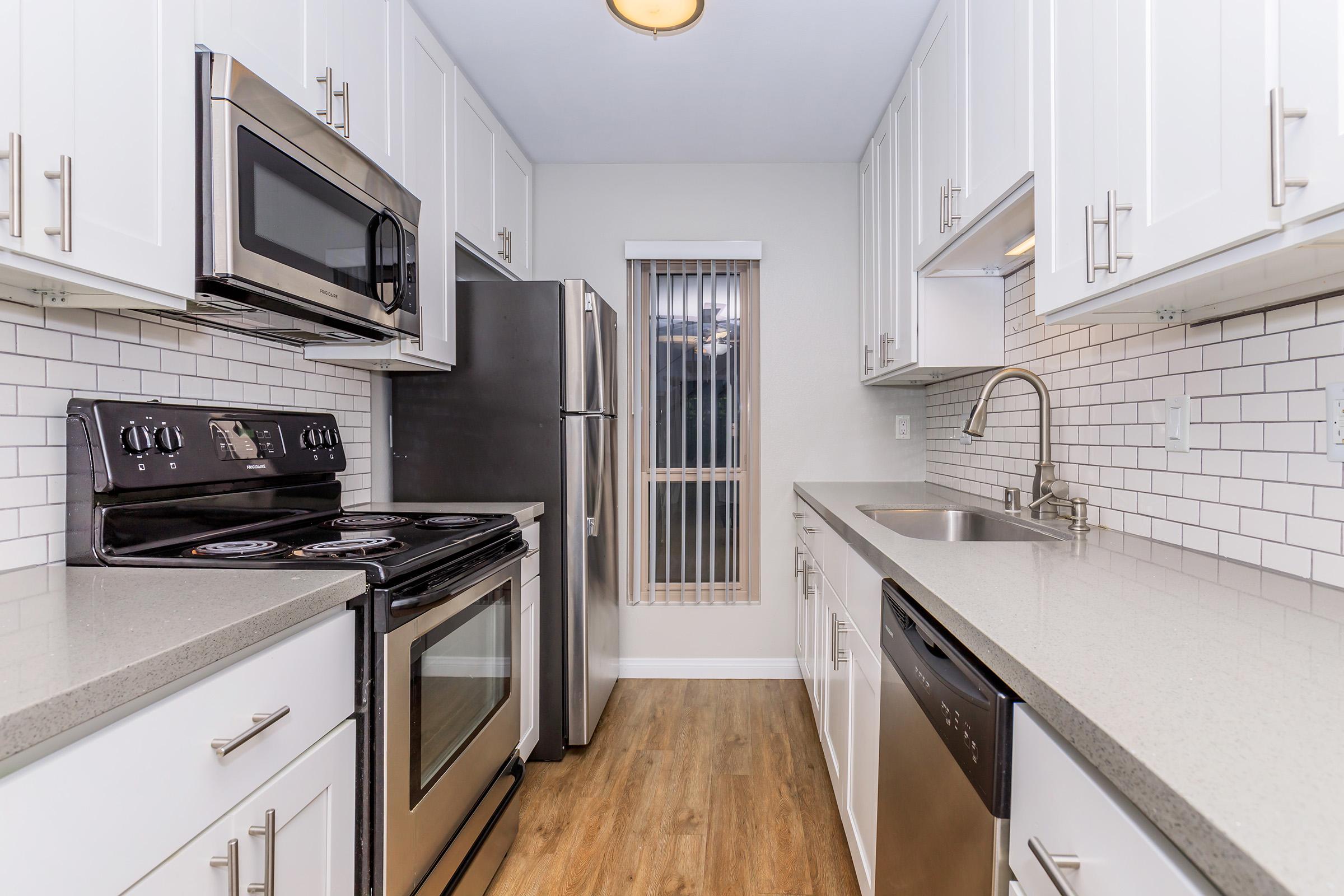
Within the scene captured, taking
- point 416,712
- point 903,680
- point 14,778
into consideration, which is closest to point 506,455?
point 416,712

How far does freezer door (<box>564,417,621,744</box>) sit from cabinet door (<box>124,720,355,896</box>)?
125cm

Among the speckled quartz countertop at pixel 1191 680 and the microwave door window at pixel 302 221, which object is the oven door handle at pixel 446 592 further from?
the speckled quartz countertop at pixel 1191 680

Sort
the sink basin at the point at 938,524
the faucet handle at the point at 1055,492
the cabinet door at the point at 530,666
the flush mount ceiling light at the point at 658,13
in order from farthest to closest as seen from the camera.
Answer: the cabinet door at the point at 530,666 → the sink basin at the point at 938,524 → the faucet handle at the point at 1055,492 → the flush mount ceiling light at the point at 658,13

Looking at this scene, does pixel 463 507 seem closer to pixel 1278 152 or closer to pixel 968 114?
pixel 968 114

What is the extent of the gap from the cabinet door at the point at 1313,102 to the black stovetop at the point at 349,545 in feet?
4.63

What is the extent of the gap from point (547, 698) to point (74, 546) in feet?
4.88

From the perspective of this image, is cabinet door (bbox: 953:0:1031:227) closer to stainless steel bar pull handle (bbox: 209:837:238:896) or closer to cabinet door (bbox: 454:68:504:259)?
cabinet door (bbox: 454:68:504:259)

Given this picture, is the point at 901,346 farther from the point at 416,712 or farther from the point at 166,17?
the point at 166,17

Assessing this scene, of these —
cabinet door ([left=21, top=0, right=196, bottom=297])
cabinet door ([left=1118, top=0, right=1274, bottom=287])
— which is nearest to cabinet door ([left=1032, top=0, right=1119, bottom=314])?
cabinet door ([left=1118, top=0, right=1274, bottom=287])

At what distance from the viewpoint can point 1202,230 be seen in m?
0.89

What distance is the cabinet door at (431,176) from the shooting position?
1936mm

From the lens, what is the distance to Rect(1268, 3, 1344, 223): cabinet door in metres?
0.70

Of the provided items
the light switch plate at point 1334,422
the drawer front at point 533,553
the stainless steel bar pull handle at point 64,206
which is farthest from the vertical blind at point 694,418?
the stainless steel bar pull handle at point 64,206

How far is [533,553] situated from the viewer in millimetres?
2256
